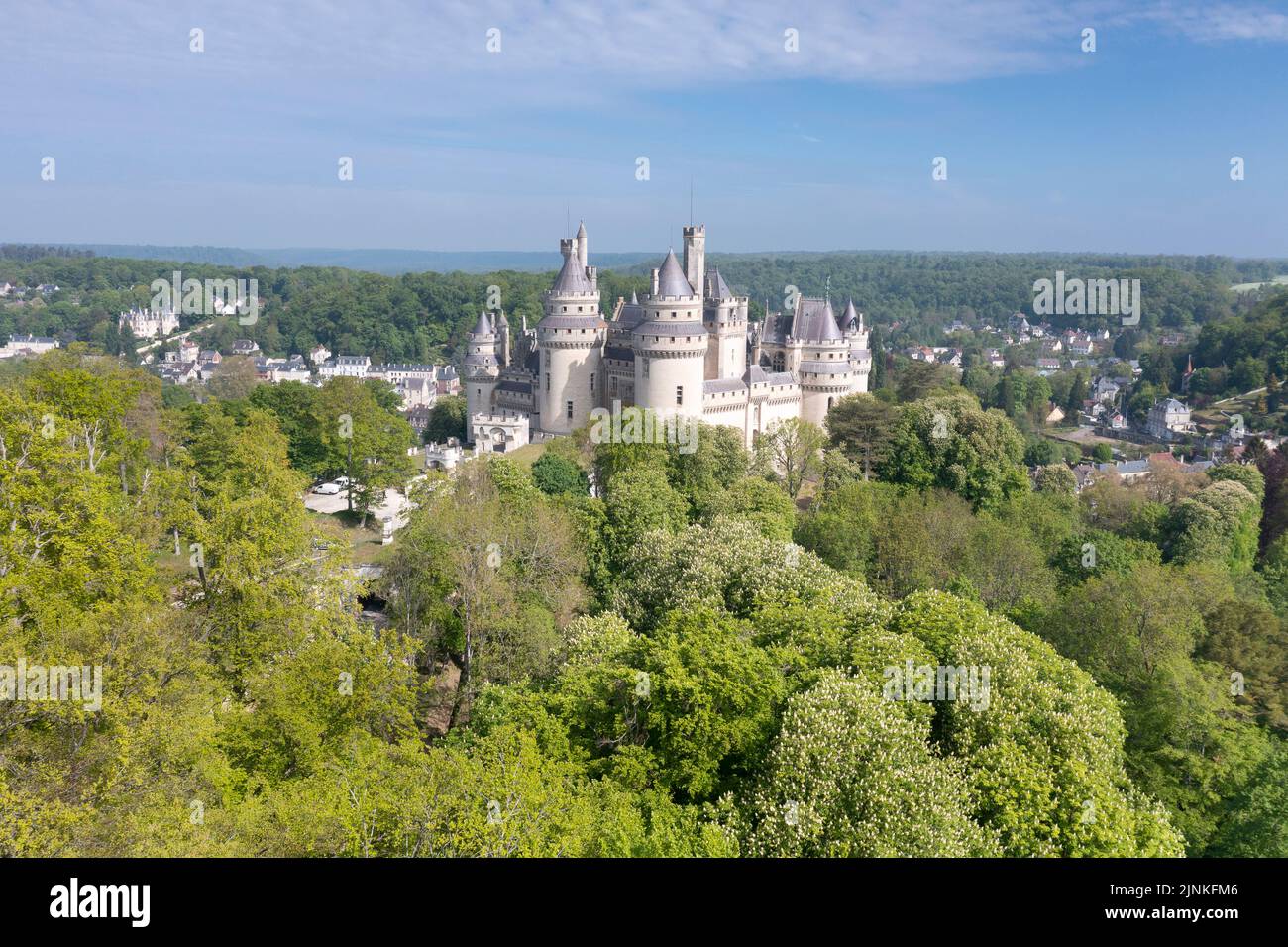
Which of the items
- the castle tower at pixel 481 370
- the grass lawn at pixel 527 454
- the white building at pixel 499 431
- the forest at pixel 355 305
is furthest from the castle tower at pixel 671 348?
the forest at pixel 355 305

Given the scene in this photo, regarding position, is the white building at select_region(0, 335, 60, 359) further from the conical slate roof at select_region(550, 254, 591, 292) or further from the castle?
the conical slate roof at select_region(550, 254, 591, 292)

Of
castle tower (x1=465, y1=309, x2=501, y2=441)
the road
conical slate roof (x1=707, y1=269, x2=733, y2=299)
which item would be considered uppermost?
the road

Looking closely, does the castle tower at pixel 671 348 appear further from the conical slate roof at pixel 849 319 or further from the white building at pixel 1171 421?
the white building at pixel 1171 421

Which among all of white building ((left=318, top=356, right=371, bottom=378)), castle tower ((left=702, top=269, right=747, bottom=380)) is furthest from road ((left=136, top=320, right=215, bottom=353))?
castle tower ((left=702, top=269, right=747, bottom=380))

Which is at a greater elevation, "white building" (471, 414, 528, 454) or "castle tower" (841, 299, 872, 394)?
"castle tower" (841, 299, 872, 394)

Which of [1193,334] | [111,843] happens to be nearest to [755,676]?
[111,843]

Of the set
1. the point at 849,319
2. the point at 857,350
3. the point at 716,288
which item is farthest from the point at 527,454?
the point at 849,319

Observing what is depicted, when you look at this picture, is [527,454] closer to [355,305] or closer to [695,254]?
[695,254]
